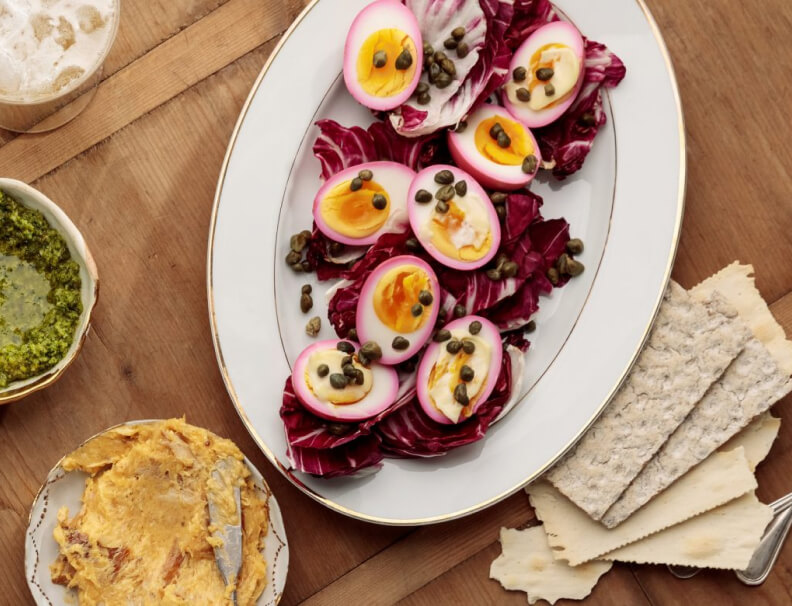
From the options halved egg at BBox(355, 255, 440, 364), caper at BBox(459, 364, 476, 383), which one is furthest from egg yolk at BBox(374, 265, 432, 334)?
caper at BBox(459, 364, 476, 383)

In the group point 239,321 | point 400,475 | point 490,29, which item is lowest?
point 400,475

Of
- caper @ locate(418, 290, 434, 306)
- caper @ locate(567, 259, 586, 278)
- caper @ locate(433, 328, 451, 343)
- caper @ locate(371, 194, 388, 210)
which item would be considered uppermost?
caper @ locate(371, 194, 388, 210)

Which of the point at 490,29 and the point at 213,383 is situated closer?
the point at 490,29

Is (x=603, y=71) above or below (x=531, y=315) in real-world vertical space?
above

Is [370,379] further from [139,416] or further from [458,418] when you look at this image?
[139,416]

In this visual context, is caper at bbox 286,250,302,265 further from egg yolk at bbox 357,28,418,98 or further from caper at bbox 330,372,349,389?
egg yolk at bbox 357,28,418,98

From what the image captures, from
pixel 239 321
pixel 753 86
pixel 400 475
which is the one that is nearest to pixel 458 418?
pixel 400 475

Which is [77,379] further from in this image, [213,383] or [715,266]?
[715,266]
